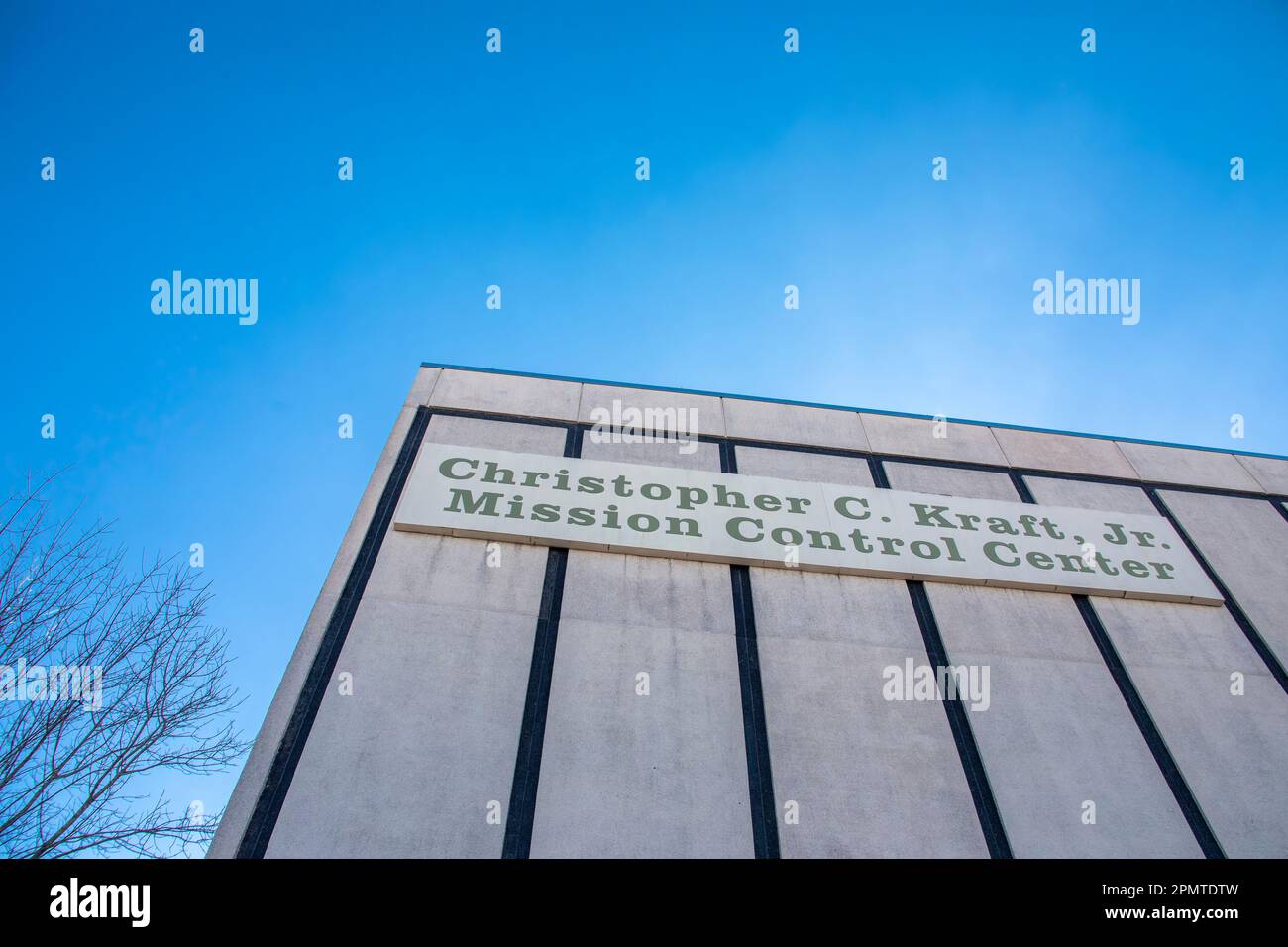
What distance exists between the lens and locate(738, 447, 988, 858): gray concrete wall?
632 centimetres

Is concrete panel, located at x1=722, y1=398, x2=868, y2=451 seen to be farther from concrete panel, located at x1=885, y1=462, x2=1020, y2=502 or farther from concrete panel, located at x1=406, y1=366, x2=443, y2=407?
concrete panel, located at x1=406, y1=366, x2=443, y2=407

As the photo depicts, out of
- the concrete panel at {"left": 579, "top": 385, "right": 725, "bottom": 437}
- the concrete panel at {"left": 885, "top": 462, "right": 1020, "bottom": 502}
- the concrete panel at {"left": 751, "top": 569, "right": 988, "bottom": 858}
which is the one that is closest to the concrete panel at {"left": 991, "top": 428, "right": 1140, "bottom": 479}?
the concrete panel at {"left": 885, "top": 462, "right": 1020, "bottom": 502}

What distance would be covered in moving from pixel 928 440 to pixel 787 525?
278 cm

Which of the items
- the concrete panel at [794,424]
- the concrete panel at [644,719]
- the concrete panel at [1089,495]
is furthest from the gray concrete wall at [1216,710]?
the concrete panel at [644,719]

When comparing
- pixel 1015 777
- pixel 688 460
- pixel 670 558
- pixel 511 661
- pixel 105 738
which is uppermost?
pixel 688 460

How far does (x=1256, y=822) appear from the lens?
270 inches

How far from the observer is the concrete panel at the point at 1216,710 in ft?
22.6

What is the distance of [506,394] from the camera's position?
1001cm

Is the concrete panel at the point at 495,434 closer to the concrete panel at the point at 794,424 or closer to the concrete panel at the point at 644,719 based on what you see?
the concrete panel at the point at 644,719

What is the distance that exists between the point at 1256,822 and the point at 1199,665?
5.42 feet

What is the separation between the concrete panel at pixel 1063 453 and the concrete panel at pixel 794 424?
1.92 meters

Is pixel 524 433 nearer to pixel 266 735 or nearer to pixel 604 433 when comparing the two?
pixel 604 433
